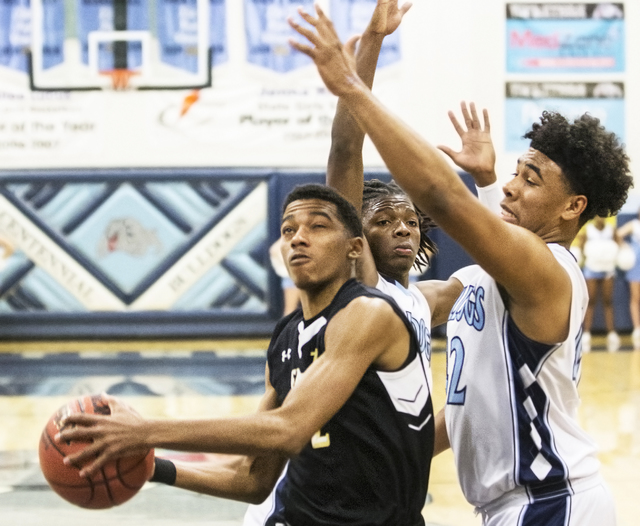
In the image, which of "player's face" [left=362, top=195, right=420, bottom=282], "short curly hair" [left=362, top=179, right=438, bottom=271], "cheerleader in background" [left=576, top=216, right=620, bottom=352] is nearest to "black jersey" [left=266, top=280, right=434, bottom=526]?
"player's face" [left=362, top=195, right=420, bottom=282]

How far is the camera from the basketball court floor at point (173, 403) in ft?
13.8

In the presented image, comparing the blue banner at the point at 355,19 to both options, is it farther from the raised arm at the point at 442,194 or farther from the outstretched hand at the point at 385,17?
the raised arm at the point at 442,194

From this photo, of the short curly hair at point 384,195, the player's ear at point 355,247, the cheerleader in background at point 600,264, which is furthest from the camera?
the cheerleader in background at point 600,264

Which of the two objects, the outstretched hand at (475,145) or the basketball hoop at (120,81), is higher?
the basketball hoop at (120,81)

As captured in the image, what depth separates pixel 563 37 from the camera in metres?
10.5

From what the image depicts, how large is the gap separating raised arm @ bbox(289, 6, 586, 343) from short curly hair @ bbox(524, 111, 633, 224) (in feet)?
1.11

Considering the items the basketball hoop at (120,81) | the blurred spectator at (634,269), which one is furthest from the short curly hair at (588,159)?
the basketball hoop at (120,81)

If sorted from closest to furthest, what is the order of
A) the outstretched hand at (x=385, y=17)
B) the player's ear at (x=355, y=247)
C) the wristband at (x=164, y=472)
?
the wristband at (x=164, y=472), the player's ear at (x=355, y=247), the outstretched hand at (x=385, y=17)

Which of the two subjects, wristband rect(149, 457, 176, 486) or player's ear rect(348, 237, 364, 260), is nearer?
wristband rect(149, 457, 176, 486)

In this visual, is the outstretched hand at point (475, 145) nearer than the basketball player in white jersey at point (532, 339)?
No

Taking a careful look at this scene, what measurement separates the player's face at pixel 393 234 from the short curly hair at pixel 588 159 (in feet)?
2.37

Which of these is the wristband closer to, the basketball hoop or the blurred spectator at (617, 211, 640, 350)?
the basketball hoop

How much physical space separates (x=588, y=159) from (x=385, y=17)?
0.78 meters

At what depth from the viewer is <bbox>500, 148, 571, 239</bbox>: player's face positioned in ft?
7.58
